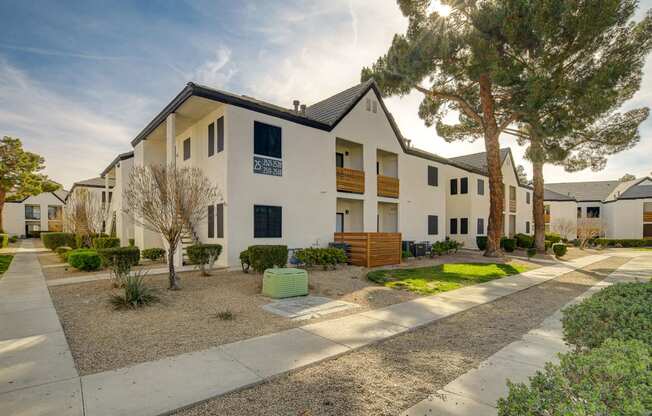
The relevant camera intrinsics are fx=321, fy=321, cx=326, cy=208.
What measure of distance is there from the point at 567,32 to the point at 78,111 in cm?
2268

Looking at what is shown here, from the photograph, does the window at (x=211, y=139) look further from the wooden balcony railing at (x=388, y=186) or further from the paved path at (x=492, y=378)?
the paved path at (x=492, y=378)

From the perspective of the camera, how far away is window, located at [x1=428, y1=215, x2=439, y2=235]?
23219mm

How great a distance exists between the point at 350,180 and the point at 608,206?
1682 inches

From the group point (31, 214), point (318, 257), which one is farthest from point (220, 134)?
point (31, 214)

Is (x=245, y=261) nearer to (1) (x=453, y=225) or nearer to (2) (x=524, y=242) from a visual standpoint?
(1) (x=453, y=225)

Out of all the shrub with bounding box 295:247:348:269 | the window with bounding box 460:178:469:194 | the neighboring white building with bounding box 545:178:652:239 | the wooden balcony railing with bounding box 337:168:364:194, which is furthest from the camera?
the neighboring white building with bounding box 545:178:652:239

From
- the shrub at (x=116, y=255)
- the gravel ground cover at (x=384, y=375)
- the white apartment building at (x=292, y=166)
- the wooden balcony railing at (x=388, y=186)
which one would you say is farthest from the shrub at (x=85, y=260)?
the wooden balcony railing at (x=388, y=186)

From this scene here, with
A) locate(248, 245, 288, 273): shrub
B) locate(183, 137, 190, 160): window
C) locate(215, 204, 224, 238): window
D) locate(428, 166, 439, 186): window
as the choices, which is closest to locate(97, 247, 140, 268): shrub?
locate(215, 204, 224, 238): window

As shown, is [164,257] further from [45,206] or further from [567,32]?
[45,206]

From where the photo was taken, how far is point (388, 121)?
783 inches

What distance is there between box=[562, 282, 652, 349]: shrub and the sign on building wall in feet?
38.6

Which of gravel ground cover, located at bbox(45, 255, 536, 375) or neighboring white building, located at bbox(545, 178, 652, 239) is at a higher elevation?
neighboring white building, located at bbox(545, 178, 652, 239)

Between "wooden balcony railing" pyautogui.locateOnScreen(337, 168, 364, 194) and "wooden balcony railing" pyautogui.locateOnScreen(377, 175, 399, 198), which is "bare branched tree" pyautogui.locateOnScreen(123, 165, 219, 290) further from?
"wooden balcony railing" pyautogui.locateOnScreen(377, 175, 399, 198)

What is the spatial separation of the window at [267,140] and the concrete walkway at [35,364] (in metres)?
8.67
